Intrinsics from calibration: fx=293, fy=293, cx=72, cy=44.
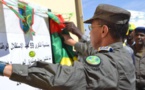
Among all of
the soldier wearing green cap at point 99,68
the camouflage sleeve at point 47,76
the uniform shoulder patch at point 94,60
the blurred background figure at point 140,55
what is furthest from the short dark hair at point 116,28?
the blurred background figure at point 140,55

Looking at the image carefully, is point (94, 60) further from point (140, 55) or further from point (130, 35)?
point (130, 35)

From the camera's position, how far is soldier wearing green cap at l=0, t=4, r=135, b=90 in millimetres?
1299

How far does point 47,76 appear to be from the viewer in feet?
4.26

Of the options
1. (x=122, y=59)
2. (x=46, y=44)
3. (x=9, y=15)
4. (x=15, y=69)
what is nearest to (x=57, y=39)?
(x=46, y=44)

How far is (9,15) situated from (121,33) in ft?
3.08

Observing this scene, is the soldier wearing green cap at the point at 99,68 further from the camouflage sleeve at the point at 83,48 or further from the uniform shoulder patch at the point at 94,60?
the camouflage sleeve at the point at 83,48

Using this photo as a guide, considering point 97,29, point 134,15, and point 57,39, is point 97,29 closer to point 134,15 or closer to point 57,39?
point 57,39

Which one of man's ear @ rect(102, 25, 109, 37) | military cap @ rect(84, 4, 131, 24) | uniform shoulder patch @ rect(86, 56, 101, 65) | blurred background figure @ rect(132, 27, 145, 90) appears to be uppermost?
military cap @ rect(84, 4, 131, 24)

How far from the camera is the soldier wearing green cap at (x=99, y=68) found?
4.26 feet

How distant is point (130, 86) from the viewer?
5.13 feet

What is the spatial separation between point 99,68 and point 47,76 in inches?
9.9

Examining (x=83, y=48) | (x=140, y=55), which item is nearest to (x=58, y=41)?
(x=83, y=48)

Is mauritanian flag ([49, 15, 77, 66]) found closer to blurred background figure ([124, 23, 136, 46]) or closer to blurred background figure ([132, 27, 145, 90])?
blurred background figure ([132, 27, 145, 90])

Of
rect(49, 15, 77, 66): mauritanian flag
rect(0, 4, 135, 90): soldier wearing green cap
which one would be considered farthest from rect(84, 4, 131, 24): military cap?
rect(49, 15, 77, 66): mauritanian flag
